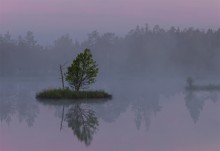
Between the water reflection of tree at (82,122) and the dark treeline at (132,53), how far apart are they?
77.4 metres

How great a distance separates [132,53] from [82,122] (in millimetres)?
114324

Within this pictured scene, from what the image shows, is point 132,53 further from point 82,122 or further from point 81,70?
point 82,122

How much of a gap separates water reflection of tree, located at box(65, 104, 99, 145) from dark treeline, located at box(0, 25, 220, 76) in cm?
7736

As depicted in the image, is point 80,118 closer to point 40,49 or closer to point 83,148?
point 83,148

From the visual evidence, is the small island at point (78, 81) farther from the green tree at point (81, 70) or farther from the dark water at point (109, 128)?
the dark water at point (109, 128)

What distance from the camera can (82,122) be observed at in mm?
22734

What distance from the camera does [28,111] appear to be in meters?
28.5

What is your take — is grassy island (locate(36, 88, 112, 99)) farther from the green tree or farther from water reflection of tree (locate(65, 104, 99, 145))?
water reflection of tree (locate(65, 104, 99, 145))

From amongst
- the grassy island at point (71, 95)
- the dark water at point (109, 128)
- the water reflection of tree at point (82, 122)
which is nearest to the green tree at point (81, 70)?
the grassy island at point (71, 95)

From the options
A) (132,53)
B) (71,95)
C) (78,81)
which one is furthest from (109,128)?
(132,53)

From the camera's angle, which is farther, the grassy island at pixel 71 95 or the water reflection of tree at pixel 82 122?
the grassy island at pixel 71 95

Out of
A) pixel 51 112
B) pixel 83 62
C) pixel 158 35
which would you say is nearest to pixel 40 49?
pixel 158 35

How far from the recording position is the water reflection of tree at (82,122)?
61.3ft

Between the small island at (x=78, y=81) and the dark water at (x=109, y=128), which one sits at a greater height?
the small island at (x=78, y=81)
